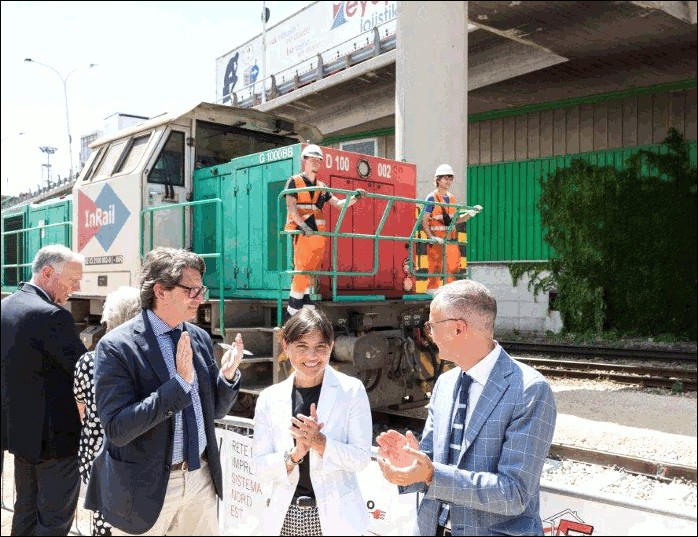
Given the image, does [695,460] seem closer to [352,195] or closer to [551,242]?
[352,195]

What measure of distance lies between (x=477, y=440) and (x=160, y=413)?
3.51ft

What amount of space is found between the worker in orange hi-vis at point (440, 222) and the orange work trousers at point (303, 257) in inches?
57.7

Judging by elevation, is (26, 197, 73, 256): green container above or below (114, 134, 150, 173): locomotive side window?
below

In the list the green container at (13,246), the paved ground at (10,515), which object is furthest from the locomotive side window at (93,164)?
the paved ground at (10,515)

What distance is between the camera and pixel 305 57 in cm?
1714

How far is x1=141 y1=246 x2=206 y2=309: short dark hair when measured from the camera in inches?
97.1

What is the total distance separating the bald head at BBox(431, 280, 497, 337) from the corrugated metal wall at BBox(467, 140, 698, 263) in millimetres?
14203

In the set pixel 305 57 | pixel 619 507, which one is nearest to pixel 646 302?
pixel 305 57

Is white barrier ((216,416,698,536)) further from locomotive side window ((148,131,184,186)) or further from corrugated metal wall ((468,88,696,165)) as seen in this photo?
corrugated metal wall ((468,88,696,165))

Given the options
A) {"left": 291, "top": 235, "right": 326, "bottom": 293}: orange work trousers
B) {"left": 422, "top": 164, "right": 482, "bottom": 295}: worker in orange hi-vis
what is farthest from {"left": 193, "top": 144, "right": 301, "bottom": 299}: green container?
{"left": 422, "top": 164, "right": 482, "bottom": 295}: worker in orange hi-vis

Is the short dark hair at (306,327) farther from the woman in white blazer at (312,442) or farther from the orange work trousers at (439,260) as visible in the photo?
the orange work trousers at (439,260)

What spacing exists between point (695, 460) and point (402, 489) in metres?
4.46

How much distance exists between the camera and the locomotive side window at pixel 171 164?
706cm

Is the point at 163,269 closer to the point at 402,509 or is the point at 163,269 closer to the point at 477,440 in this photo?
the point at 477,440
